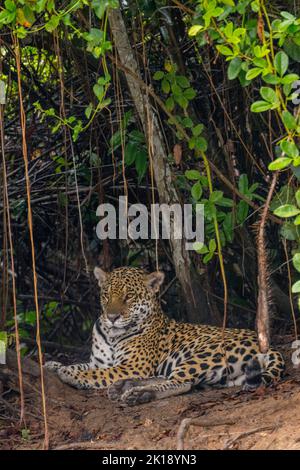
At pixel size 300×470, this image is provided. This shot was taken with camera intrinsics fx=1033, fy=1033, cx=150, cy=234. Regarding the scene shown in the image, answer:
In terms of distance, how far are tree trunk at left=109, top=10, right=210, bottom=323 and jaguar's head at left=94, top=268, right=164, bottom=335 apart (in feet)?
1.02

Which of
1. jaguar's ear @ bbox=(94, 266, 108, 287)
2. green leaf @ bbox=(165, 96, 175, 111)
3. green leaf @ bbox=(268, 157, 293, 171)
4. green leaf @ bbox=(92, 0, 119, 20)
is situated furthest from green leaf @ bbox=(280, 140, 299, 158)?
jaguar's ear @ bbox=(94, 266, 108, 287)

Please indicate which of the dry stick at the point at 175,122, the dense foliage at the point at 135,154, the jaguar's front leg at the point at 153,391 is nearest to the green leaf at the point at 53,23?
the dense foliage at the point at 135,154

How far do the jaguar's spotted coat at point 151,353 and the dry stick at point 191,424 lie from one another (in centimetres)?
96

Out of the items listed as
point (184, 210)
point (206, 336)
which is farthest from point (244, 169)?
point (206, 336)

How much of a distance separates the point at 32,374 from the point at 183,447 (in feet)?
5.25

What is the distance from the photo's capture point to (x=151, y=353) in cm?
812

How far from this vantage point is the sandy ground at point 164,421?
19.0ft

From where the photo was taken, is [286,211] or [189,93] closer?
[286,211]

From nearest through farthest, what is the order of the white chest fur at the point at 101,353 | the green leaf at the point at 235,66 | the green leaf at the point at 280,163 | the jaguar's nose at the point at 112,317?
1. the green leaf at the point at 280,163
2. the green leaf at the point at 235,66
3. the jaguar's nose at the point at 112,317
4. the white chest fur at the point at 101,353

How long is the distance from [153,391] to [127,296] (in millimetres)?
1316

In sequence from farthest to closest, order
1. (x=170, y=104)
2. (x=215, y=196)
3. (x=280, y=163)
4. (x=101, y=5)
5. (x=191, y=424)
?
(x=170, y=104), (x=215, y=196), (x=191, y=424), (x=101, y=5), (x=280, y=163)

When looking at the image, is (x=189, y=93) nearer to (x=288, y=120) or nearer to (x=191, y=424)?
(x=288, y=120)

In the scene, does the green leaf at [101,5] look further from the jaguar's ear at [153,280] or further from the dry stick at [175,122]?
the jaguar's ear at [153,280]

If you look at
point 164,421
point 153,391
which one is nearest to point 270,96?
point 164,421
